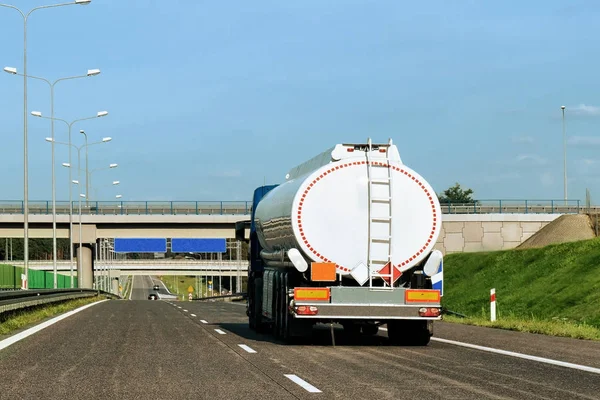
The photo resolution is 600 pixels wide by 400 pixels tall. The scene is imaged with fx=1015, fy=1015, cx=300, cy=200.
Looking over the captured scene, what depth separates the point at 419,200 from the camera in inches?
638

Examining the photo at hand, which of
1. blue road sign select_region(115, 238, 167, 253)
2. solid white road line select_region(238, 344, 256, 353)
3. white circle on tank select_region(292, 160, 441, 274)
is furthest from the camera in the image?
blue road sign select_region(115, 238, 167, 253)

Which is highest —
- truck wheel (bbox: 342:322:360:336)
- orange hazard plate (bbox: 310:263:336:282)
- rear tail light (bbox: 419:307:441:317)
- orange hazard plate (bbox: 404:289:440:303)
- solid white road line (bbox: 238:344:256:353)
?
orange hazard plate (bbox: 310:263:336:282)

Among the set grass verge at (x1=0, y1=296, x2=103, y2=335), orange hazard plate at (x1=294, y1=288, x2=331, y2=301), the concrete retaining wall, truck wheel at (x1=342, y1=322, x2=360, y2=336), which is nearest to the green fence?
grass verge at (x1=0, y1=296, x2=103, y2=335)

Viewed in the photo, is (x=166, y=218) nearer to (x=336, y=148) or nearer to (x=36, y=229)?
(x=36, y=229)

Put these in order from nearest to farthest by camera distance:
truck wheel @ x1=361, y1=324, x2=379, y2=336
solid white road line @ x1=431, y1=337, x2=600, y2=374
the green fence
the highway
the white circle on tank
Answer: the highway
solid white road line @ x1=431, y1=337, x2=600, y2=374
the white circle on tank
truck wheel @ x1=361, y1=324, x2=379, y2=336
the green fence

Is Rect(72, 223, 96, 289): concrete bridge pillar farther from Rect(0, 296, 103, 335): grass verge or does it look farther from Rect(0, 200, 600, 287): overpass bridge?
A: Rect(0, 296, 103, 335): grass verge

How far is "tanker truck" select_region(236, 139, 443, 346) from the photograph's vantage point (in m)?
15.9

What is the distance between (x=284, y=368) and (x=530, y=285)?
2639 cm

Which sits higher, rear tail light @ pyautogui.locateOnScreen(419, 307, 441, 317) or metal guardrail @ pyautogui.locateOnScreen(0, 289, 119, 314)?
rear tail light @ pyautogui.locateOnScreen(419, 307, 441, 317)

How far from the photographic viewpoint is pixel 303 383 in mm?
10430

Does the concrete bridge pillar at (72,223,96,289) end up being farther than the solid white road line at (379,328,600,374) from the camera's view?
Yes

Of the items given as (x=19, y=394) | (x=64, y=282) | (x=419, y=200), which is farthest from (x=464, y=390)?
(x=64, y=282)

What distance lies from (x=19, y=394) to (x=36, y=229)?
5957cm

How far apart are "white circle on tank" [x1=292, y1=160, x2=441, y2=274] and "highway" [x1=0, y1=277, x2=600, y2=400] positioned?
57.6 inches
